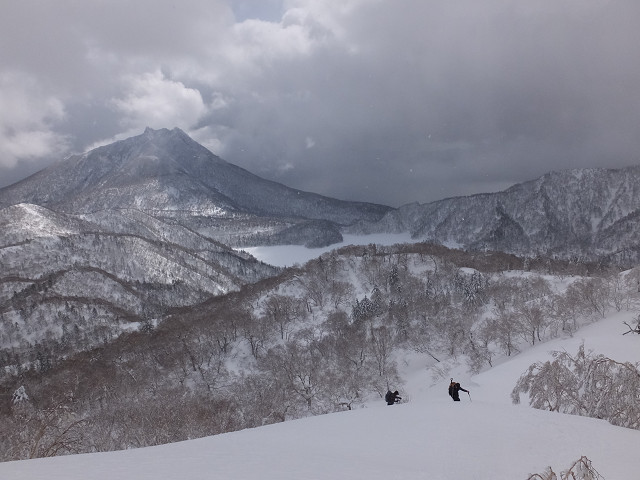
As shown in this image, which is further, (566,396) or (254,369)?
(254,369)

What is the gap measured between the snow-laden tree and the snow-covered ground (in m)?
3.06

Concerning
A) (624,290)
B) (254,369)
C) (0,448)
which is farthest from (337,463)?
(254,369)

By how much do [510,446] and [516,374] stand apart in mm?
43958

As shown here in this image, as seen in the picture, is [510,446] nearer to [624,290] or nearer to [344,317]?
[624,290]

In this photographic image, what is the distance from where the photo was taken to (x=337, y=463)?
1423cm

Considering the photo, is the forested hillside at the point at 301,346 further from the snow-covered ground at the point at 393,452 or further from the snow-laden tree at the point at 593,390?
the snow-laden tree at the point at 593,390

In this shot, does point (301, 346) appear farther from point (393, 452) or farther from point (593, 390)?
point (393, 452)

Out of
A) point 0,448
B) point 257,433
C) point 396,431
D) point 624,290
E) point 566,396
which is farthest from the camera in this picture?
point 624,290

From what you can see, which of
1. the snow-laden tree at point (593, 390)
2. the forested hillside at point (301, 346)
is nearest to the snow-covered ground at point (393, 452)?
the snow-laden tree at point (593, 390)

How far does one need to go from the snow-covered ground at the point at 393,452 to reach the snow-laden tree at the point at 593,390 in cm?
306

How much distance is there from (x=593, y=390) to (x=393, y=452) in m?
15.9

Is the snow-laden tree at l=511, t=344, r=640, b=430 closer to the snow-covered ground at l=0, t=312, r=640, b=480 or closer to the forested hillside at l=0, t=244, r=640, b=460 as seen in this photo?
the snow-covered ground at l=0, t=312, r=640, b=480

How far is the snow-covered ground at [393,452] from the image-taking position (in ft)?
41.7

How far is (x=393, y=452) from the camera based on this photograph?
16141 mm
